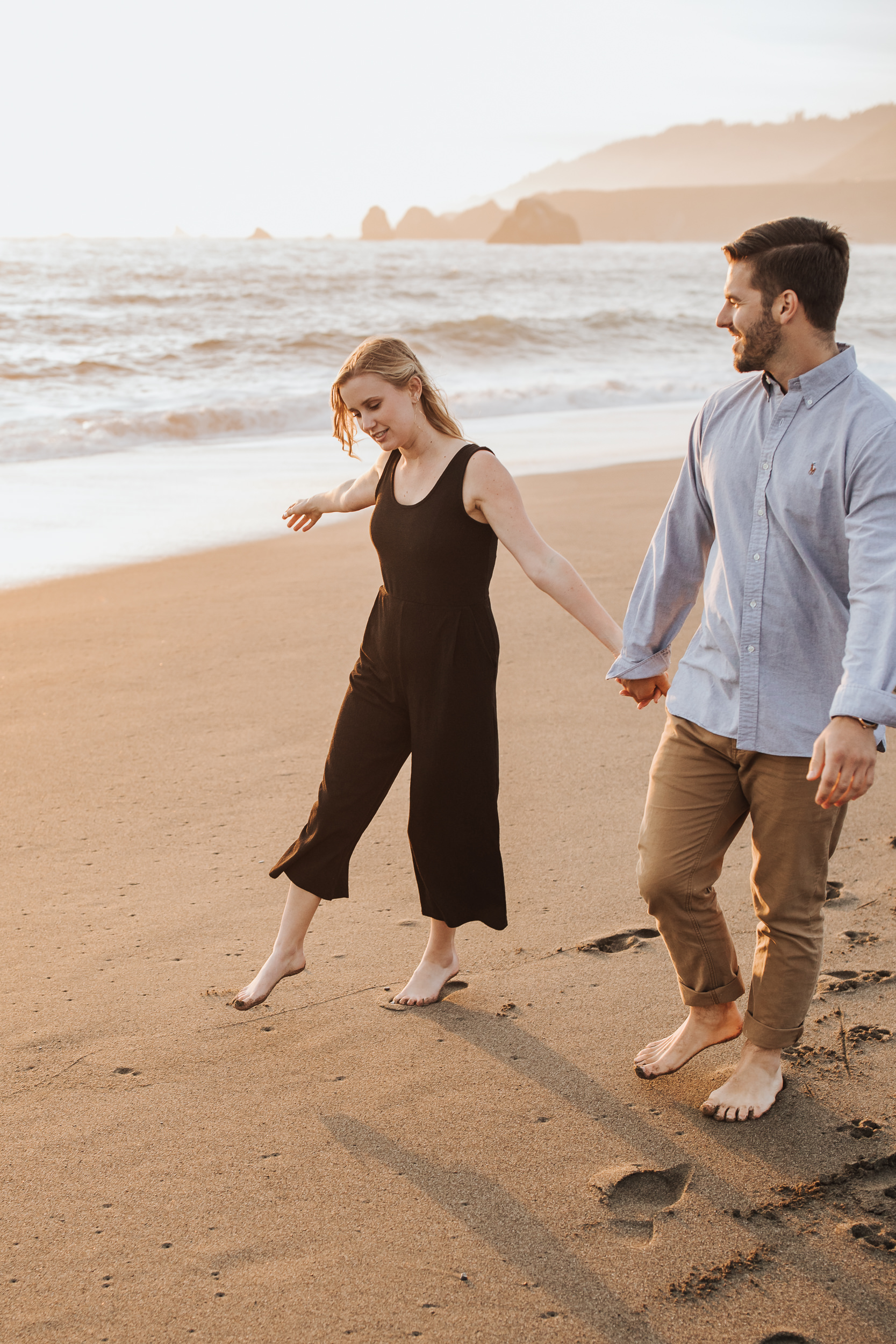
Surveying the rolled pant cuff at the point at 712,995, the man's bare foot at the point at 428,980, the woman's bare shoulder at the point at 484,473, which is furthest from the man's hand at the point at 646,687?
the man's bare foot at the point at 428,980

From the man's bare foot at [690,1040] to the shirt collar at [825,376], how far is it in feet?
4.65

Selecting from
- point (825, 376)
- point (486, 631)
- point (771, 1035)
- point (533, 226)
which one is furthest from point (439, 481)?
point (533, 226)

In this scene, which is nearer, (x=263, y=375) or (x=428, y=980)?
(x=428, y=980)

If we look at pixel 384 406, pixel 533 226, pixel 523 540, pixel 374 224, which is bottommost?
pixel 523 540

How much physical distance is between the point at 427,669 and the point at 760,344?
111 centimetres

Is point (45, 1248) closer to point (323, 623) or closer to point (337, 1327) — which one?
point (337, 1327)

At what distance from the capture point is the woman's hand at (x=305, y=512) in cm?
338

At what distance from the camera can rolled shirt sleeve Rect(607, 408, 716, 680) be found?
2512 mm

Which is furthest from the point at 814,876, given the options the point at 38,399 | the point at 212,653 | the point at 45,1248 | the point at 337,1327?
the point at 38,399

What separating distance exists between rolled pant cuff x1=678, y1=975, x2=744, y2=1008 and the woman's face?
1.51 m

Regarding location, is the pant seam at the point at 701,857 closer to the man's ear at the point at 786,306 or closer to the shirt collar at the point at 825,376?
the shirt collar at the point at 825,376

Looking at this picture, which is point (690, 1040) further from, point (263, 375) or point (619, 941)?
point (263, 375)

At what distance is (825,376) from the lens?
219cm

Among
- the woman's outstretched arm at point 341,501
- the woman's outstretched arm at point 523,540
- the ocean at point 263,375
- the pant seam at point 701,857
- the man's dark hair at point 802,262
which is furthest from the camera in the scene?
the ocean at point 263,375
